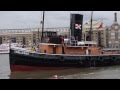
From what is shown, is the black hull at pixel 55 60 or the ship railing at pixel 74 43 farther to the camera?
the ship railing at pixel 74 43

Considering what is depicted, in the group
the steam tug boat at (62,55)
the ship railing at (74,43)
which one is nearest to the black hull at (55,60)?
the steam tug boat at (62,55)

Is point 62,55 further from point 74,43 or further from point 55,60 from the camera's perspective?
point 74,43

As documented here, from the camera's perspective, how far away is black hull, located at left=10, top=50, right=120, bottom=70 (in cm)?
1970

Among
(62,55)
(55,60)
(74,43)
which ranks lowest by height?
(55,60)

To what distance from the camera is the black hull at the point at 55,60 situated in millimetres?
19703

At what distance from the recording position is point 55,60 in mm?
20641

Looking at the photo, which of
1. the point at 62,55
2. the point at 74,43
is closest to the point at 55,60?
the point at 62,55

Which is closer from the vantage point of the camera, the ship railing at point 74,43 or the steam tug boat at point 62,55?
the steam tug boat at point 62,55

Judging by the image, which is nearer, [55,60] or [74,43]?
[55,60]

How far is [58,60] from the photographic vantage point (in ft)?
68.0

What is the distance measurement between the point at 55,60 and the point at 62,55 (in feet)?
1.66

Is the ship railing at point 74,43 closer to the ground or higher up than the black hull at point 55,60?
higher up

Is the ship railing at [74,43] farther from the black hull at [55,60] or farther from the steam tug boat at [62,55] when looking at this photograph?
the black hull at [55,60]
